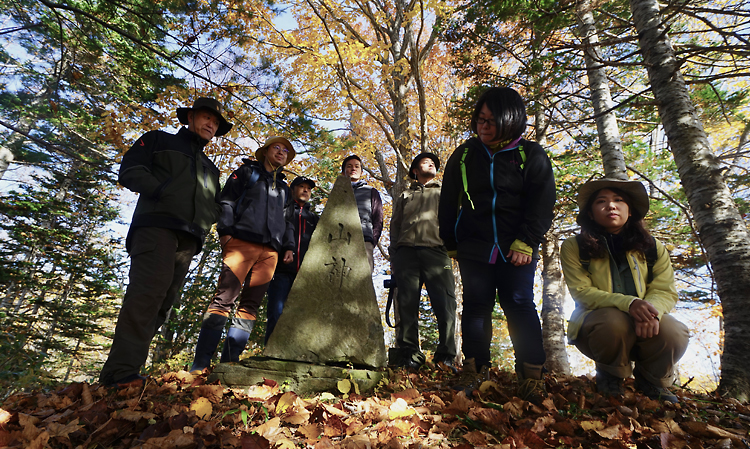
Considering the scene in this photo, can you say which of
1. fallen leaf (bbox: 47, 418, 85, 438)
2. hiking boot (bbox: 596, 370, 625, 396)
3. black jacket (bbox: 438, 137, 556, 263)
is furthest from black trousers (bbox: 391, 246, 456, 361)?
fallen leaf (bbox: 47, 418, 85, 438)

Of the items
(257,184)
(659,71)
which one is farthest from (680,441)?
(659,71)

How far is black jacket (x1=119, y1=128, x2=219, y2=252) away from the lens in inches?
110

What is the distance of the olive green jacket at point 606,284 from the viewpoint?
255 centimetres

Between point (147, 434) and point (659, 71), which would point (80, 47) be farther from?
point (659, 71)

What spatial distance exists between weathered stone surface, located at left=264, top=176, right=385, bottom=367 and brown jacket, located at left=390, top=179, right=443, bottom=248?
3.55 feet

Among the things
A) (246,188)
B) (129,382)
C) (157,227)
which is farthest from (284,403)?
(246,188)

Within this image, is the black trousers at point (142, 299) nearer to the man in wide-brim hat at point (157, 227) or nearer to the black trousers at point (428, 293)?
the man in wide-brim hat at point (157, 227)

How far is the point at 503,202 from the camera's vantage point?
8.83ft

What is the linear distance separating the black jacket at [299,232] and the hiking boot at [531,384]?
2959 millimetres

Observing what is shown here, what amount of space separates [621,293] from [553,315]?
481cm

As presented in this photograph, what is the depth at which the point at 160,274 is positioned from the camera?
274cm

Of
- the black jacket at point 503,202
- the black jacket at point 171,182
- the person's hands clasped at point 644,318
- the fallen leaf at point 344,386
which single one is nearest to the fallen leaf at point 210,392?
the fallen leaf at point 344,386

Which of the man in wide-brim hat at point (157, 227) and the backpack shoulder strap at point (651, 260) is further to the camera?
the backpack shoulder strap at point (651, 260)

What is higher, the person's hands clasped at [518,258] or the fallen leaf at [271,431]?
the person's hands clasped at [518,258]
